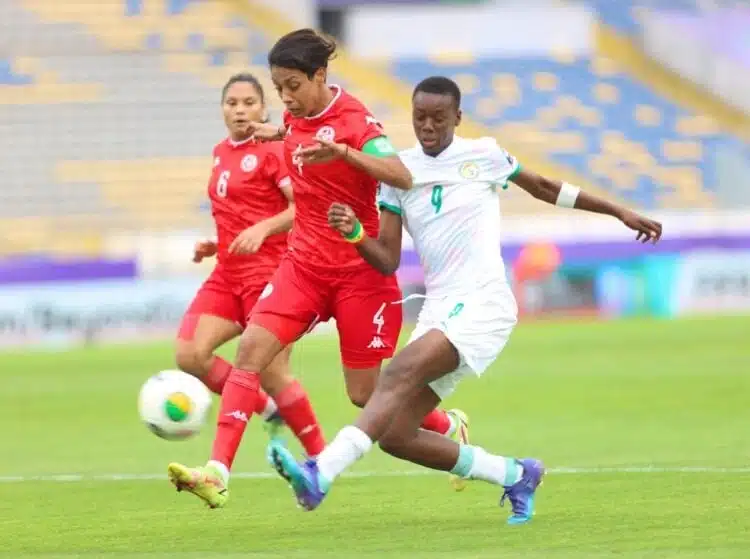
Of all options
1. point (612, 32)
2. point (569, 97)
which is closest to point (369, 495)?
point (569, 97)

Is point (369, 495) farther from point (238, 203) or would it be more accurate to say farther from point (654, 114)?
point (654, 114)

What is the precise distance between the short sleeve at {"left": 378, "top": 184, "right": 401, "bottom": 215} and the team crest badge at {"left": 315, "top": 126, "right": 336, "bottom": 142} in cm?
40

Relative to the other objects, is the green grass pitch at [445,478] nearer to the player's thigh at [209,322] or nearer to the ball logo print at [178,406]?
the ball logo print at [178,406]

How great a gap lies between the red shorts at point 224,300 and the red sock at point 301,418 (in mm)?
645

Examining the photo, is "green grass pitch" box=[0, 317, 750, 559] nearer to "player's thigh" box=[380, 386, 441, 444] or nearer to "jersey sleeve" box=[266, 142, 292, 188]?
"player's thigh" box=[380, 386, 441, 444]

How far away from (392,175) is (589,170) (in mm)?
29747

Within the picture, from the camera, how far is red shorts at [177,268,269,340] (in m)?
11.0

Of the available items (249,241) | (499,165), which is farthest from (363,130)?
(249,241)

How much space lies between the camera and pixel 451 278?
8242 mm

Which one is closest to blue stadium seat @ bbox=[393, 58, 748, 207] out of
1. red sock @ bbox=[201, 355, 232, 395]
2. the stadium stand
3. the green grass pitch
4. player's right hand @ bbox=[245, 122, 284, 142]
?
the stadium stand

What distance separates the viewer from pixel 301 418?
34.9 ft

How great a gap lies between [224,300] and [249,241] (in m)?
1.13

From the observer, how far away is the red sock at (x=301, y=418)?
34.9 feet

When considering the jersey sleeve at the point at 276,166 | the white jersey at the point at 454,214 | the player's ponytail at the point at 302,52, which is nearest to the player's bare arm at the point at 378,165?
the white jersey at the point at 454,214
